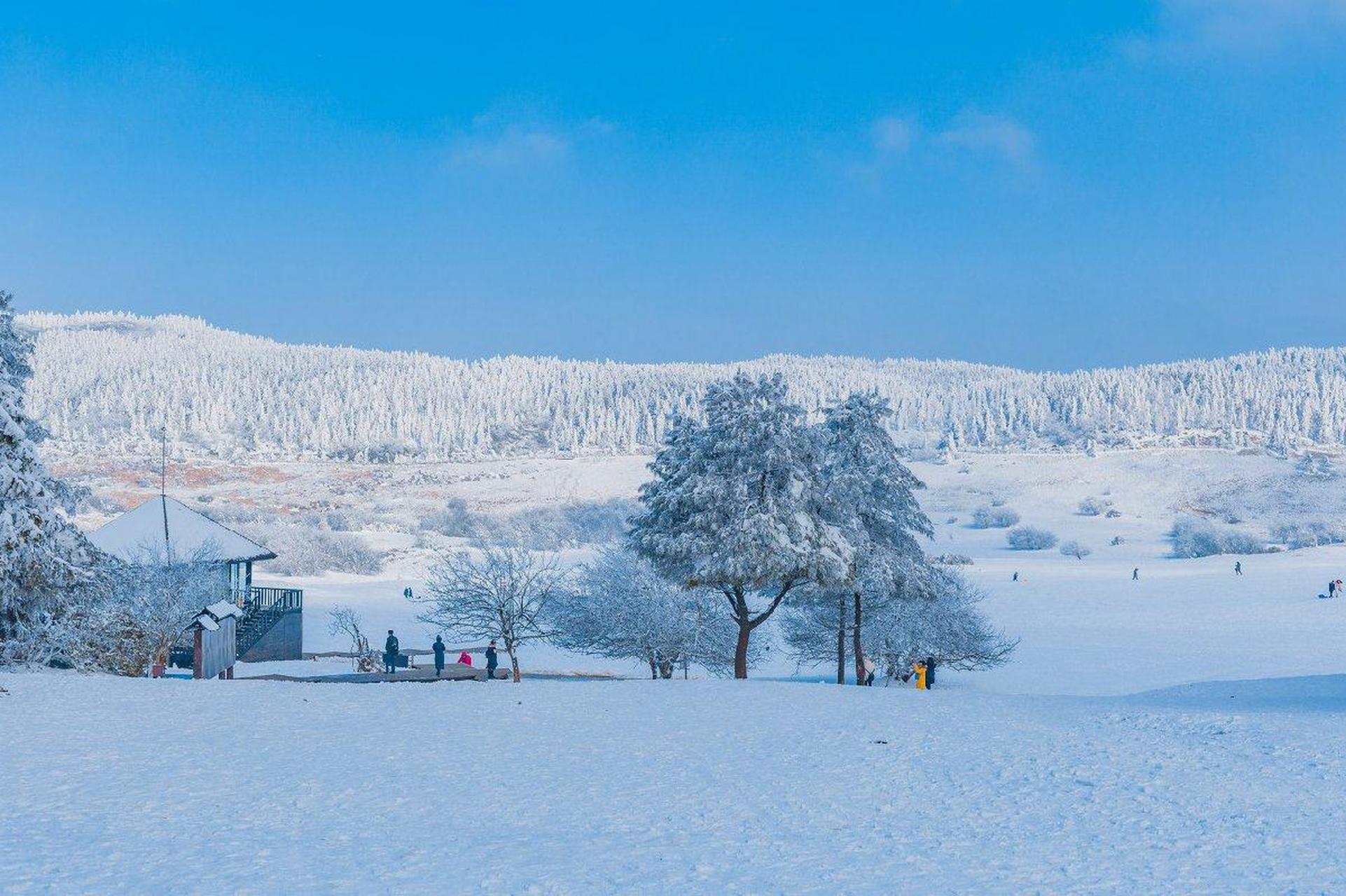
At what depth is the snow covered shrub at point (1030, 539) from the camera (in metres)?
104

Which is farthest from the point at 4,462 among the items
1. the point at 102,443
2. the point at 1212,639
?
the point at 102,443

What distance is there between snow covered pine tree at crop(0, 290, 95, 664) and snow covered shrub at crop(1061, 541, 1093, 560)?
88525 millimetres

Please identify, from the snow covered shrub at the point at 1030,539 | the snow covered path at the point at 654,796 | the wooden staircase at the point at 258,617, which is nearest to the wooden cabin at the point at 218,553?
the wooden staircase at the point at 258,617

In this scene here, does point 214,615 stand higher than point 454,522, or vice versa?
point 454,522

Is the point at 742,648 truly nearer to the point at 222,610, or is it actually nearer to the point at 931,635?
the point at 931,635

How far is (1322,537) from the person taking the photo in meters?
101

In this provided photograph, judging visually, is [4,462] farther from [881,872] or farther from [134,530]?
[134,530]

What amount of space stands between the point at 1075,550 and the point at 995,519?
19.6 m

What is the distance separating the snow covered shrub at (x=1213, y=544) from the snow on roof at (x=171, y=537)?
80.9 metres

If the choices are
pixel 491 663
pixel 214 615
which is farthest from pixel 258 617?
pixel 214 615

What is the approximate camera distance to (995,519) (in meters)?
119

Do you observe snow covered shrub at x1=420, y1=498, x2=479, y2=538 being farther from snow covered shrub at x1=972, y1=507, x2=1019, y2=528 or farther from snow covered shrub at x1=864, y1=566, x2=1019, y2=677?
snow covered shrub at x1=864, y1=566, x2=1019, y2=677

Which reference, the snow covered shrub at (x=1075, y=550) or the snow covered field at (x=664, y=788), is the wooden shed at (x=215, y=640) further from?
the snow covered shrub at (x=1075, y=550)

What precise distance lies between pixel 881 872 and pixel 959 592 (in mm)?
34784
